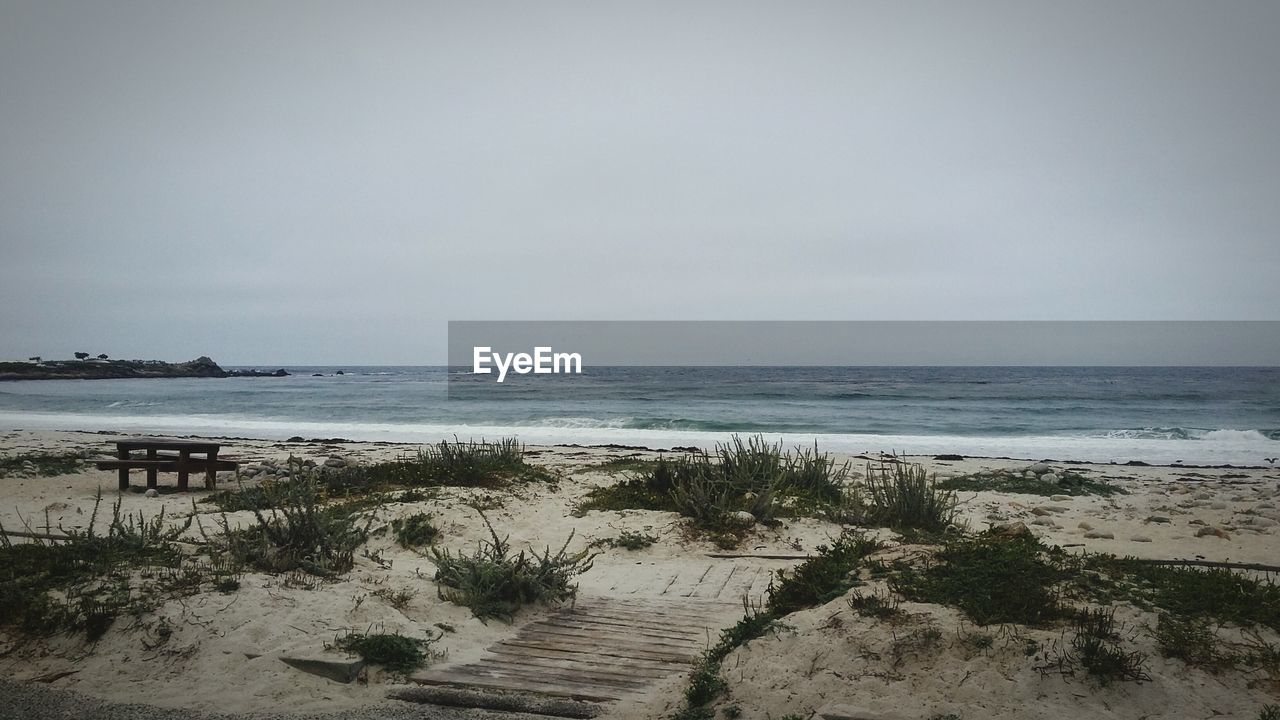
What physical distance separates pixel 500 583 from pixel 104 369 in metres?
86.5

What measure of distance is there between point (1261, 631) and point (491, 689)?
14.1ft

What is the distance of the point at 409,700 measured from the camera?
Answer: 164 inches

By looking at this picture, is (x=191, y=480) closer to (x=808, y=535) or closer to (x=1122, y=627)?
(x=808, y=535)

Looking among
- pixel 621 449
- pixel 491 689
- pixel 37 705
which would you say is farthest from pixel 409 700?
pixel 621 449

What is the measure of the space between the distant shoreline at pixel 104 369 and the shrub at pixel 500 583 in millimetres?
80627

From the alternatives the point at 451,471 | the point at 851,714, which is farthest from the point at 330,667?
the point at 451,471

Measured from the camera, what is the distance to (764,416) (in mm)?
33312

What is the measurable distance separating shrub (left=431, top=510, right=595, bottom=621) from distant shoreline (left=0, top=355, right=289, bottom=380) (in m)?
80.6

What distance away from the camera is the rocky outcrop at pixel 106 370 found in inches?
2707

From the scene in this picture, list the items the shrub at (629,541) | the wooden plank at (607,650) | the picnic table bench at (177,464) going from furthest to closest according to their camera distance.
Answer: the picnic table bench at (177,464) < the shrub at (629,541) < the wooden plank at (607,650)

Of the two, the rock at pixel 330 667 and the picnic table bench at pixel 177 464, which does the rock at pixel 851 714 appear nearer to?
the rock at pixel 330 667

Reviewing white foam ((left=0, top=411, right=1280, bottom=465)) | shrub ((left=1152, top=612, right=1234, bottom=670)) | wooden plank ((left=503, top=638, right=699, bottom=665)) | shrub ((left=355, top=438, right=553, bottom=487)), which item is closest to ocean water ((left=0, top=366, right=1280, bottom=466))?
white foam ((left=0, top=411, right=1280, bottom=465))

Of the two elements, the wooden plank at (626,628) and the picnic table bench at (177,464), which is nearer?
the wooden plank at (626,628)

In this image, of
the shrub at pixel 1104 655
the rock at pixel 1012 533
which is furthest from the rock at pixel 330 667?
the rock at pixel 1012 533
